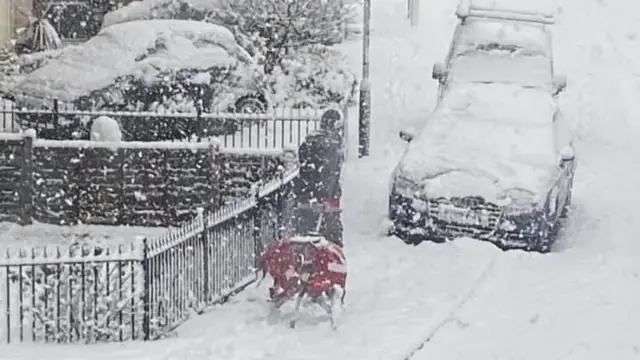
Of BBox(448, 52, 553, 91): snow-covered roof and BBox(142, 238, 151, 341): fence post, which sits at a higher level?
BBox(448, 52, 553, 91): snow-covered roof

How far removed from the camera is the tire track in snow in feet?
31.0

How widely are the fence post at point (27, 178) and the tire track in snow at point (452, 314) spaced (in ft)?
19.3

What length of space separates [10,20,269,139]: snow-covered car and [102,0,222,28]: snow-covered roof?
5743 millimetres

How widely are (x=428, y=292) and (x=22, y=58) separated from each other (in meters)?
12.5

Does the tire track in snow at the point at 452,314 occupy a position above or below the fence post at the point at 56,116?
below

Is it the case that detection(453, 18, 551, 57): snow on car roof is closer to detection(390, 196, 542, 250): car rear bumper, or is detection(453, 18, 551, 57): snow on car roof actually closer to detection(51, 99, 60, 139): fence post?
detection(390, 196, 542, 250): car rear bumper

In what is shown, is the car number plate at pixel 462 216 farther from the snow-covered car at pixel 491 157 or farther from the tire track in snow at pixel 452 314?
the tire track in snow at pixel 452 314

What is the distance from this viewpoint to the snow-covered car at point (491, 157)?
12578 mm

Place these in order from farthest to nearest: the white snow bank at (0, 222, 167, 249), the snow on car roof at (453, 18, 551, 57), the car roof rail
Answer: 1. the car roof rail
2. the snow on car roof at (453, 18, 551, 57)
3. the white snow bank at (0, 222, 167, 249)

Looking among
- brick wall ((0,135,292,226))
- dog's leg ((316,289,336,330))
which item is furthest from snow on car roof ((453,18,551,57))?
dog's leg ((316,289,336,330))

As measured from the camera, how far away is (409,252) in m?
12.6

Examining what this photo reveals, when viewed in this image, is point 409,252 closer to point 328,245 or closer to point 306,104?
point 328,245

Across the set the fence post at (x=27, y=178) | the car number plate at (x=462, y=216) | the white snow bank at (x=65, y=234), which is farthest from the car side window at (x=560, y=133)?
the fence post at (x=27, y=178)

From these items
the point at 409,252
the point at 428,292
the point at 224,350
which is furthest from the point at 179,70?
the point at 224,350
